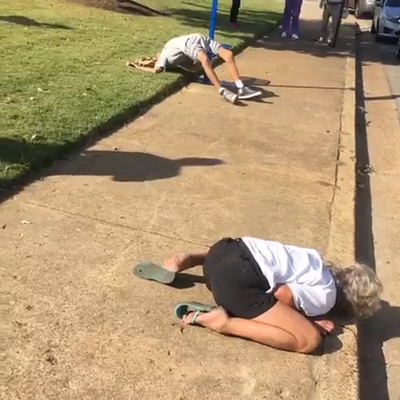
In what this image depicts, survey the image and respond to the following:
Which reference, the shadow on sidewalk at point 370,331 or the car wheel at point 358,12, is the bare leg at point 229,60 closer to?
the shadow on sidewalk at point 370,331

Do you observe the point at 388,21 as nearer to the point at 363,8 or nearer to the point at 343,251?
the point at 363,8

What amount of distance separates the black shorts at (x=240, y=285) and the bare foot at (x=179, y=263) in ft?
1.11

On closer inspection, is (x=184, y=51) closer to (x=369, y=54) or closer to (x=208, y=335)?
(x=208, y=335)

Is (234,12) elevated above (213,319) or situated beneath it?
situated beneath

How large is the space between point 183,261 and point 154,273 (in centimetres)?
17

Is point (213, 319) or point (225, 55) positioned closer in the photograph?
point (213, 319)

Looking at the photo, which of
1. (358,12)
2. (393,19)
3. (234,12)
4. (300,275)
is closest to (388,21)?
(393,19)

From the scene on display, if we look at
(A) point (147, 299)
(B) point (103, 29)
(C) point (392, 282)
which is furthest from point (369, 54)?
(A) point (147, 299)

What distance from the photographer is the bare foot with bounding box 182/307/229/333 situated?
12.9 feet

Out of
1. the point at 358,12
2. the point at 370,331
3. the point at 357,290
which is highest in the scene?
the point at 357,290

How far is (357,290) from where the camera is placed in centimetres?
413

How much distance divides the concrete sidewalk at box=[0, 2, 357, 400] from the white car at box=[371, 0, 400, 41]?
1432cm

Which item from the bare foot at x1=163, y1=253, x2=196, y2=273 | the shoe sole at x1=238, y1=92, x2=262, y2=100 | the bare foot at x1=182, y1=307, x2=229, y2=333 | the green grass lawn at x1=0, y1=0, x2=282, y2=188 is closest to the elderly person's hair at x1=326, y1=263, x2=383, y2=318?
the bare foot at x1=182, y1=307, x2=229, y2=333

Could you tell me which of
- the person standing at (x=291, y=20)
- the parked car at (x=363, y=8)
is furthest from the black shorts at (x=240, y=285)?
the parked car at (x=363, y=8)
